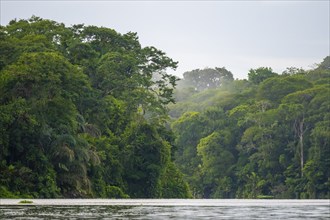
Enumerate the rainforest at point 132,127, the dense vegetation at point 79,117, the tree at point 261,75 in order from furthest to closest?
1. the tree at point 261,75
2. the rainforest at point 132,127
3. the dense vegetation at point 79,117

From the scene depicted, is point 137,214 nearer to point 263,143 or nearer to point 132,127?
point 132,127

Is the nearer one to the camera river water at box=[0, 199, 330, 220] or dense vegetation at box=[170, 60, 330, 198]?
river water at box=[0, 199, 330, 220]

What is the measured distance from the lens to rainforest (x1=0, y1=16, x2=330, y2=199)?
58.8 metres

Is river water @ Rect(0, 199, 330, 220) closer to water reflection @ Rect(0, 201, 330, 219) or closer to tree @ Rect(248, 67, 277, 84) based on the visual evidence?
water reflection @ Rect(0, 201, 330, 219)

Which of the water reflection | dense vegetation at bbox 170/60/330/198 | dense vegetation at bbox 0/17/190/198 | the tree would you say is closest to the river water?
the water reflection

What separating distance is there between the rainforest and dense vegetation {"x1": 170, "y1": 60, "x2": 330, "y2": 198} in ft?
0.58

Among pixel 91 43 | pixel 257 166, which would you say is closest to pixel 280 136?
pixel 257 166

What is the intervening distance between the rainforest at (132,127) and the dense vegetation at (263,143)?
0.18 metres

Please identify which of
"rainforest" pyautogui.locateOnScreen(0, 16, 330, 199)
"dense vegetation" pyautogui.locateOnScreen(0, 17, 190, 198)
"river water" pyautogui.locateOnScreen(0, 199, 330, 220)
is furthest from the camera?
"rainforest" pyautogui.locateOnScreen(0, 16, 330, 199)

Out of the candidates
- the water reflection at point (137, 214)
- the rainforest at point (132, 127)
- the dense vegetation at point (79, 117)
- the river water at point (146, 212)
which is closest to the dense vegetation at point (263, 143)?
the rainforest at point (132, 127)

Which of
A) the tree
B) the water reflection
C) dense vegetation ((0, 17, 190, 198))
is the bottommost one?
the water reflection

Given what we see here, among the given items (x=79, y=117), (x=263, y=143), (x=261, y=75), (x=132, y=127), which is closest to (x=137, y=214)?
(x=79, y=117)

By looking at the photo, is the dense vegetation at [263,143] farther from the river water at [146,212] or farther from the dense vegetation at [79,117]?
the river water at [146,212]

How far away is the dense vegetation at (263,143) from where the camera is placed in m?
103
